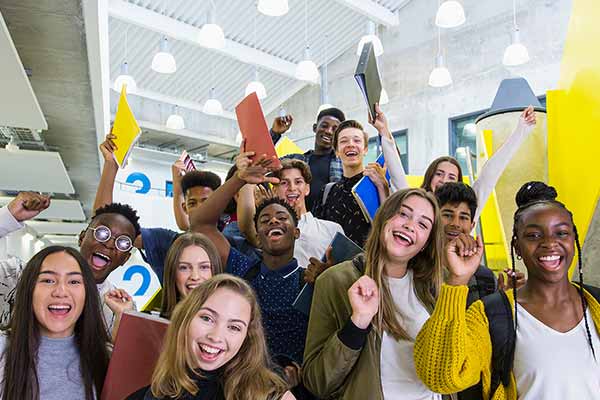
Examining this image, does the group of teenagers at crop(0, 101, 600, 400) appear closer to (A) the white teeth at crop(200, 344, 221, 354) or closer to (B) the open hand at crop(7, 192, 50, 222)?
(A) the white teeth at crop(200, 344, 221, 354)

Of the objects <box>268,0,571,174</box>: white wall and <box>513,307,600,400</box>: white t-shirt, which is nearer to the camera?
<box>513,307,600,400</box>: white t-shirt

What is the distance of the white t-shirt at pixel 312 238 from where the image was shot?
106 inches

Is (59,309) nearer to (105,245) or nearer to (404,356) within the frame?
(105,245)

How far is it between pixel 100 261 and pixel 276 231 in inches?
29.4

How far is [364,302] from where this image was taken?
169 cm

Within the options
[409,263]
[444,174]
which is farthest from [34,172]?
[409,263]

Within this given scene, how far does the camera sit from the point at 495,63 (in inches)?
441

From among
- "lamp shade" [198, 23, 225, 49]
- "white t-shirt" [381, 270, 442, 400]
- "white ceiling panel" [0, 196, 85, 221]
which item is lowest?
"white t-shirt" [381, 270, 442, 400]

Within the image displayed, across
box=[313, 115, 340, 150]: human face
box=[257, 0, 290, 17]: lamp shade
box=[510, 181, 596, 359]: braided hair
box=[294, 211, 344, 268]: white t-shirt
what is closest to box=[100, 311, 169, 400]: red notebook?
box=[294, 211, 344, 268]: white t-shirt

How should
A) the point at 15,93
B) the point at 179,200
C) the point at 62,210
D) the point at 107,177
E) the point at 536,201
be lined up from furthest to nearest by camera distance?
1. the point at 62,210
2. the point at 15,93
3. the point at 179,200
4. the point at 107,177
5. the point at 536,201

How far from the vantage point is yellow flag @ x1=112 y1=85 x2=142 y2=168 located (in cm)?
283

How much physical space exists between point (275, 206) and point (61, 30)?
2222 mm

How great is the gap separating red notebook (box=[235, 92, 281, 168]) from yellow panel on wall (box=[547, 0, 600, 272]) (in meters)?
1.97

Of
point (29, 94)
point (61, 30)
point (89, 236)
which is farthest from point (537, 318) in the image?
point (29, 94)
